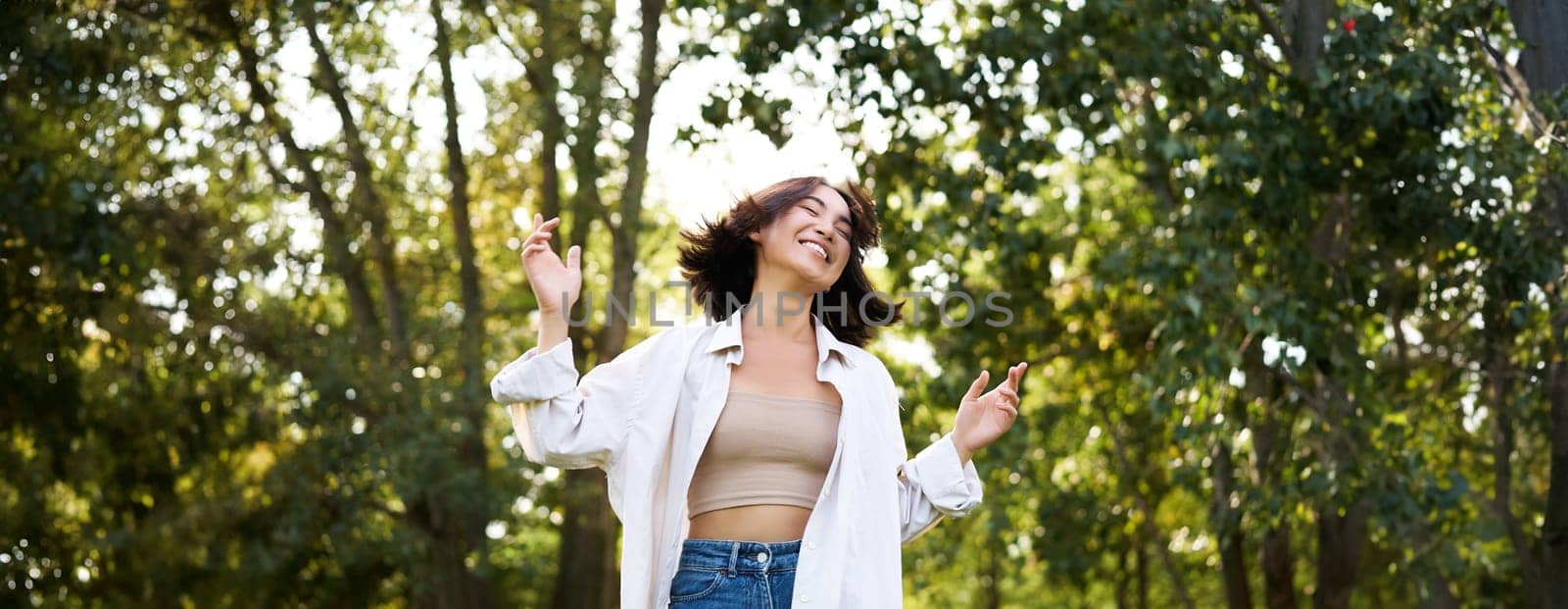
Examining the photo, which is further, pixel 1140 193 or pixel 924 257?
pixel 1140 193

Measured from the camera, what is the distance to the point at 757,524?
3066 millimetres

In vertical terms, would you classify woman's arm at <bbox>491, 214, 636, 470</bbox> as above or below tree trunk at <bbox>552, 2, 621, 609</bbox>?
above

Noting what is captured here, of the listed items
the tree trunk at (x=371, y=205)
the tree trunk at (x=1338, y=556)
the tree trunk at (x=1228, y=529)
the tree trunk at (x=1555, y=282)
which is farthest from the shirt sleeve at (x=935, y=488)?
the tree trunk at (x=371, y=205)

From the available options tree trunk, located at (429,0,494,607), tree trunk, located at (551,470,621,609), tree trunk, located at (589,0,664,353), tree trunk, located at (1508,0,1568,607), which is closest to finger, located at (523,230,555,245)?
tree trunk, located at (1508,0,1568,607)

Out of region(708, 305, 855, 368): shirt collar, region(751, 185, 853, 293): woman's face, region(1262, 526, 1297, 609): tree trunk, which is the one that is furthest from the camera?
region(1262, 526, 1297, 609): tree trunk

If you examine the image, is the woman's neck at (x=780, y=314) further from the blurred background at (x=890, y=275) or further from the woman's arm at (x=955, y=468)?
the blurred background at (x=890, y=275)

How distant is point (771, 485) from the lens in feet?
10.2

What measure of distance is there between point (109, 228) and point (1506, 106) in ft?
22.4

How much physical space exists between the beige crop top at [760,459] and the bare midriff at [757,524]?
0.04 ft

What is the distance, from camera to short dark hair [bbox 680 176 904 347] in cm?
350

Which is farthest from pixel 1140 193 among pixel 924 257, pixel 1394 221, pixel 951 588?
pixel 951 588

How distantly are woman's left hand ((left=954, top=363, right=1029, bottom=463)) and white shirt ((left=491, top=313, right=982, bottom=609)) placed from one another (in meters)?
0.05

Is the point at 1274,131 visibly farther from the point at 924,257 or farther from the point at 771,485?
the point at 771,485

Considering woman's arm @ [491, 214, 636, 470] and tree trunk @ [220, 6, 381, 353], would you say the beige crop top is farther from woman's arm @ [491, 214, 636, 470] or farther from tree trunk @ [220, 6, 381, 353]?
tree trunk @ [220, 6, 381, 353]
